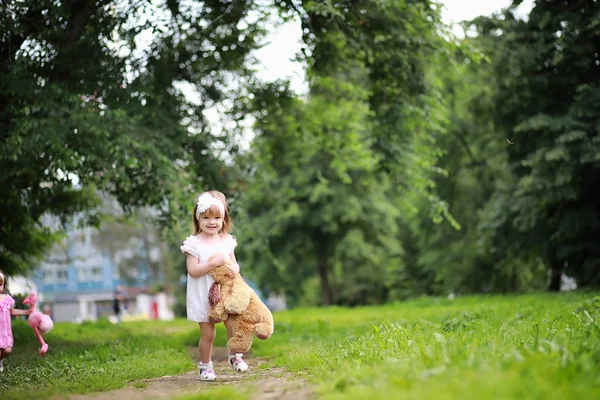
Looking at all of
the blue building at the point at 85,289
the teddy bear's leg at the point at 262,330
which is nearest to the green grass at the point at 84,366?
the teddy bear's leg at the point at 262,330

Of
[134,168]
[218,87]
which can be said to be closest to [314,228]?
[218,87]

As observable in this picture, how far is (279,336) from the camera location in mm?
12820

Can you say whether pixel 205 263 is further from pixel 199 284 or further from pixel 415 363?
pixel 415 363

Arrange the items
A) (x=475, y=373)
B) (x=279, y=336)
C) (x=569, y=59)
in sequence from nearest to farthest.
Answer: (x=475, y=373) < (x=279, y=336) < (x=569, y=59)

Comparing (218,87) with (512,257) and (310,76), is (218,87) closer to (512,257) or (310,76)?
(310,76)

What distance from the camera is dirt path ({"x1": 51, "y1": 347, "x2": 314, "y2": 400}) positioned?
5.15 metres

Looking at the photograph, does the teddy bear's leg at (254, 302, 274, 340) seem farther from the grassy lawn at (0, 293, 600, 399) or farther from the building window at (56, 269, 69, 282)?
the building window at (56, 269, 69, 282)

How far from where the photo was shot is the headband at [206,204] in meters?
6.93

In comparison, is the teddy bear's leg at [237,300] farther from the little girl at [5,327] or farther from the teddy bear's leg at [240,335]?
the little girl at [5,327]

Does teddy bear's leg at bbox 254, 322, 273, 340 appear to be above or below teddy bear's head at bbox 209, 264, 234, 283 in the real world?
below

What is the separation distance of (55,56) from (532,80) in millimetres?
12002

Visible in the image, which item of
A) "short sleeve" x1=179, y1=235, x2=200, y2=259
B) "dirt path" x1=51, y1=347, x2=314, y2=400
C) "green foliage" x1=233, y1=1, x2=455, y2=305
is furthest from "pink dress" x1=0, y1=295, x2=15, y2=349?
"green foliage" x1=233, y1=1, x2=455, y2=305

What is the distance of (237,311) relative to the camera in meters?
6.72

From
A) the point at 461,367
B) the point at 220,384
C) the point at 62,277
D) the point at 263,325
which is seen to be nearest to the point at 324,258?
the point at 263,325
